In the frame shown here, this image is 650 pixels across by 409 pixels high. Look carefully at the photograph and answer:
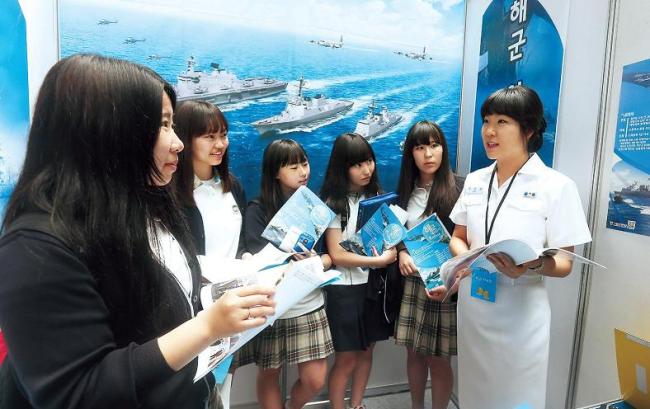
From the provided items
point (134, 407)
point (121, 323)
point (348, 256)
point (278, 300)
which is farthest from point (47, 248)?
point (348, 256)

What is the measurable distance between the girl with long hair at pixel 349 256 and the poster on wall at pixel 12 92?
1538mm

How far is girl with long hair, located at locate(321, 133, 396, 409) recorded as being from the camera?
202 centimetres

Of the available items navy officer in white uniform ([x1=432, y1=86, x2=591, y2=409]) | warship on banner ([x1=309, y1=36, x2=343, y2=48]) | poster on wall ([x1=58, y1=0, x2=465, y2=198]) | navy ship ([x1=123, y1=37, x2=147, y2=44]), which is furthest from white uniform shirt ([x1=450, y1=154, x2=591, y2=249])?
navy ship ([x1=123, y1=37, x2=147, y2=44])

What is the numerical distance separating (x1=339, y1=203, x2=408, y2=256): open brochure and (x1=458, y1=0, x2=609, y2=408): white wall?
733 millimetres

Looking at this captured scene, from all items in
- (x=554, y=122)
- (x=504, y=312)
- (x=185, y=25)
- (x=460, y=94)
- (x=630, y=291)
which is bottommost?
(x=504, y=312)

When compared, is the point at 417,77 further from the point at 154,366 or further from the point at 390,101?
the point at 154,366

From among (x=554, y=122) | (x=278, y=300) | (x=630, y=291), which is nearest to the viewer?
(x=278, y=300)

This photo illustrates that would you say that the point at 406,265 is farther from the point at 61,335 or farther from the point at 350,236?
the point at 61,335

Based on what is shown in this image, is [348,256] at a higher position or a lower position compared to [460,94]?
lower

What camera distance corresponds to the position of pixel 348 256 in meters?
1.98

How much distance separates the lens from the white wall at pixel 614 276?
1.38m

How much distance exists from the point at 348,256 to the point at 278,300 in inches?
43.5

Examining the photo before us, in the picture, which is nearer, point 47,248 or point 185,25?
point 47,248

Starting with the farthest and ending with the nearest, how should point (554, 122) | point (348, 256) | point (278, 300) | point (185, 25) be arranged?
point (185, 25)
point (348, 256)
point (554, 122)
point (278, 300)
